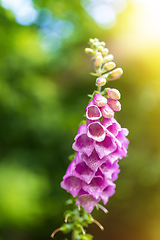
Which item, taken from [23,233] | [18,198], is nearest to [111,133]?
[18,198]

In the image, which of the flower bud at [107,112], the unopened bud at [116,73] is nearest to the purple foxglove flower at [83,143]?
the flower bud at [107,112]

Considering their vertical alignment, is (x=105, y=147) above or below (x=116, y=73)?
below

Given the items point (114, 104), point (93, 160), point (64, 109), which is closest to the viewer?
point (93, 160)

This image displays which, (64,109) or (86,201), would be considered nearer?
(86,201)

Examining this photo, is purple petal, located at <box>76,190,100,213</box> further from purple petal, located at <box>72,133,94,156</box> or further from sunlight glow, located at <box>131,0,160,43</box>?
sunlight glow, located at <box>131,0,160,43</box>

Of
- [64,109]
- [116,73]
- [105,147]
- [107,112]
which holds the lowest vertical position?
[105,147]

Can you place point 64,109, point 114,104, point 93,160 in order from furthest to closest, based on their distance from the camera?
point 64,109, point 114,104, point 93,160

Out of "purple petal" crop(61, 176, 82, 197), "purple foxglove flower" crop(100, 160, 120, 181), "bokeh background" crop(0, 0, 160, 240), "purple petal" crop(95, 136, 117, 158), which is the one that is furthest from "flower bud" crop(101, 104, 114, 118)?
"bokeh background" crop(0, 0, 160, 240)

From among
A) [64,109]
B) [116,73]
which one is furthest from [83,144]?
[64,109]

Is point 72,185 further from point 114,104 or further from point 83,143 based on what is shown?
point 114,104
